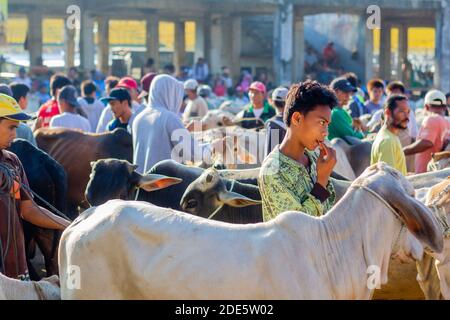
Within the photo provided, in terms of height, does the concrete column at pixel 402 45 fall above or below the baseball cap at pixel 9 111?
above

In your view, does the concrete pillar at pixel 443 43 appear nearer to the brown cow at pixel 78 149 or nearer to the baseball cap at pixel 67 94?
the baseball cap at pixel 67 94

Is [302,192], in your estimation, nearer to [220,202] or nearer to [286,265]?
[286,265]

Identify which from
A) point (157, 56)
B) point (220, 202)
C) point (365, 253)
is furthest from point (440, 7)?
point (365, 253)

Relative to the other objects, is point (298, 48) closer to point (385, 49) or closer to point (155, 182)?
point (385, 49)

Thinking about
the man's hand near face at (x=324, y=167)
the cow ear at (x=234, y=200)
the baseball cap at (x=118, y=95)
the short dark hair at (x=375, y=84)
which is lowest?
the cow ear at (x=234, y=200)

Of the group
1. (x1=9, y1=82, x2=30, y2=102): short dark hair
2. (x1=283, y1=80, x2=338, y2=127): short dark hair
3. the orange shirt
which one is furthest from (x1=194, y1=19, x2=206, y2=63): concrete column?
(x1=283, y1=80, x2=338, y2=127): short dark hair

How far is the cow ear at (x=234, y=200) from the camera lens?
5.69 metres

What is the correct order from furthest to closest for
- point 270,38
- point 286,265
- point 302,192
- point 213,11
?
1. point 270,38
2. point 213,11
3. point 302,192
4. point 286,265

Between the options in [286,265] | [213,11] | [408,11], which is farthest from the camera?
[213,11]

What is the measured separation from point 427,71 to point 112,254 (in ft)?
98.7

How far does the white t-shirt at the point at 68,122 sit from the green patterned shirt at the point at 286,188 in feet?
19.5

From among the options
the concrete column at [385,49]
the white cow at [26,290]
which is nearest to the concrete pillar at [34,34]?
the concrete column at [385,49]

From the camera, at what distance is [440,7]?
85.7 feet
